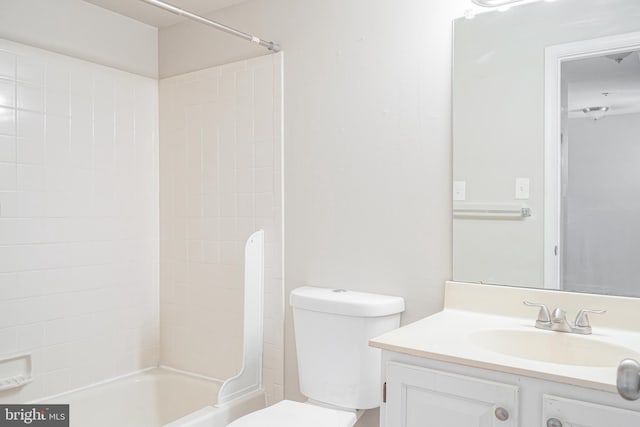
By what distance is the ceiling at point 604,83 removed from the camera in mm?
1591

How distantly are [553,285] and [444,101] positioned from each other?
79 centimetres

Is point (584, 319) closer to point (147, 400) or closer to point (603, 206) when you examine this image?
point (603, 206)

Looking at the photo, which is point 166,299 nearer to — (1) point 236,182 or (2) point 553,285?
(1) point 236,182

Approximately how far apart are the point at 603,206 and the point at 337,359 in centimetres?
111

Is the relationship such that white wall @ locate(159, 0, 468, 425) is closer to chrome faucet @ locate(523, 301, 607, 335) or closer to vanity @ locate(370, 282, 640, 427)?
vanity @ locate(370, 282, 640, 427)

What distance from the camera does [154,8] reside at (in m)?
2.62

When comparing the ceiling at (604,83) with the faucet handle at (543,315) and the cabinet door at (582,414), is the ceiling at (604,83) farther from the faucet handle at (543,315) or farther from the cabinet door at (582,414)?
the cabinet door at (582,414)

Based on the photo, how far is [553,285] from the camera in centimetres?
173

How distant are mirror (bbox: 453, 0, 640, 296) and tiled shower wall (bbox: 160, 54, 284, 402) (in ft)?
3.09

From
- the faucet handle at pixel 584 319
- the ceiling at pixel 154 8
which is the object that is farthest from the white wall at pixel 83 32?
the faucet handle at pixel 584 319

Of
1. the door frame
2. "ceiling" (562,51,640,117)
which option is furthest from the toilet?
"ceiling" (562,51,640,117)

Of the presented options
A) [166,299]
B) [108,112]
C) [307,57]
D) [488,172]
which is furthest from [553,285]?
[108,112]

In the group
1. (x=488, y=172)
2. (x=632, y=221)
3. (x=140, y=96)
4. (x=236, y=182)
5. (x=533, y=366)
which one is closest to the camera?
(x=533, y=366)

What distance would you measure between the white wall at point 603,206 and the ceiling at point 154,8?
178 cm
